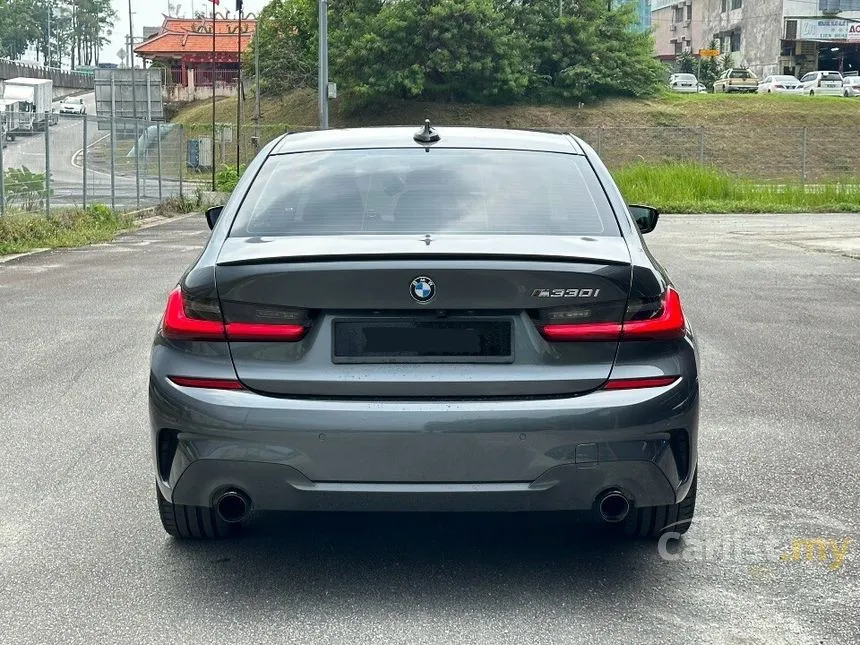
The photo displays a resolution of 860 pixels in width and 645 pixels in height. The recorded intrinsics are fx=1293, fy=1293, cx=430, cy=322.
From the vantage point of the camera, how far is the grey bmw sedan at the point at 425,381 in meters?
3.83

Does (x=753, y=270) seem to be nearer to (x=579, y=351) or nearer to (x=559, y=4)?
(x=579, y=351)

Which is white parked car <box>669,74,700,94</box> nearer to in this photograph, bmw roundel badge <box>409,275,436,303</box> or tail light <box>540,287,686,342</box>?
tail light <box>540,287,686,342</box>

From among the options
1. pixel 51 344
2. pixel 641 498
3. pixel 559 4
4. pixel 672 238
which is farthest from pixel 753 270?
pixel 559 4

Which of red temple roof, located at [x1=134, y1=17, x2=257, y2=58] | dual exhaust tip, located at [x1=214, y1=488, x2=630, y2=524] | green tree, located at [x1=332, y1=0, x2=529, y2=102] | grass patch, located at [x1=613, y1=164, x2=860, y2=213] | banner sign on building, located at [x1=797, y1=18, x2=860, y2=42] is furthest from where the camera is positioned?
red temple roof, located at [x1=134, y1=17, x2=257, y2=58]

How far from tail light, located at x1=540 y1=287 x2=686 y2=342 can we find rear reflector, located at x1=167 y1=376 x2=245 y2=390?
3.11ft

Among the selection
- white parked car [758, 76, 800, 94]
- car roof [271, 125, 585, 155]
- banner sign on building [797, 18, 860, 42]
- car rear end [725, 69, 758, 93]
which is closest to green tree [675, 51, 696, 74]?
banner sign on building [797, 18, 860, 42]

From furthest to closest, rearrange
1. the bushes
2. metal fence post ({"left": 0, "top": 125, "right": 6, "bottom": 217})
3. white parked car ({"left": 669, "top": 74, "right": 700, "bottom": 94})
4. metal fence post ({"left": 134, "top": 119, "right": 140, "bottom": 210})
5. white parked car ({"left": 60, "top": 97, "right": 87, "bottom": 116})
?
1. white parked car ({"left": 60, "top": 97, "right": 87, "bottom": 116})
2. white parked car ({"left": 669, "top": 74, "right": 700, "bottom": 94})
3. the bushes
4. metal fence post ({"left": 134, "top": 119, "right": 140, "bottom": 210})
5. metal fence post ({"left": 0, "top": 125, "right": 6, "bottom": 217})

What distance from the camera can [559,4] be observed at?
64.6m

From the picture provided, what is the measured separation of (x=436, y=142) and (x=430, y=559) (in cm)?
161

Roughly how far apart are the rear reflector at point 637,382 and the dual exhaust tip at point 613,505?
1.06ft

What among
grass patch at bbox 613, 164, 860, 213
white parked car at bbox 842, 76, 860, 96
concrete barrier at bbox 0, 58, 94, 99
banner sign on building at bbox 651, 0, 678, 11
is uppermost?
banner sign on building at bbox 651, 0, 678, 11

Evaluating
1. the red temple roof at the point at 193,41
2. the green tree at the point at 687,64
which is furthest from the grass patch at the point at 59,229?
the green tree at the point at 687,64

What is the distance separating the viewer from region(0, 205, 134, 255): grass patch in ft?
59.4

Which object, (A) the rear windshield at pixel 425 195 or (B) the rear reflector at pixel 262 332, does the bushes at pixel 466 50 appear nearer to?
(A) the rear windshield at pixel 425 195
